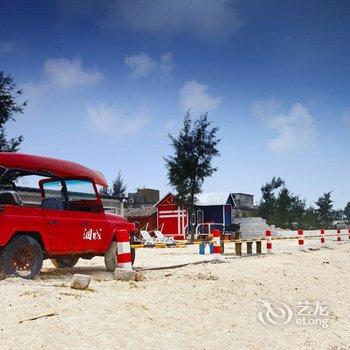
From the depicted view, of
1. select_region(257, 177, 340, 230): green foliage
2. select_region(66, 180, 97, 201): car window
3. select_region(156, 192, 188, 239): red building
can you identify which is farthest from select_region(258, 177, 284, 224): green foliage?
select_region(66, 180, 97, 201): car window

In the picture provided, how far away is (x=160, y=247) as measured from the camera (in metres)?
27.8

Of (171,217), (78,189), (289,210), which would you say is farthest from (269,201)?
(78,189)

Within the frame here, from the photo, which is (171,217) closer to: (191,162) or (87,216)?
(191,162)

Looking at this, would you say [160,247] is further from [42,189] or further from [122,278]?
[122,278]

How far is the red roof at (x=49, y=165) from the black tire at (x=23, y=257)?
1504mm

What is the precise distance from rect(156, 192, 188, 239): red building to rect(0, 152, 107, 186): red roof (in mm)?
29750

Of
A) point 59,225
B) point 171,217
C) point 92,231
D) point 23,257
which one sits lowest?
point 23,257

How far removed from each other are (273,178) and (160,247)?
35305mm

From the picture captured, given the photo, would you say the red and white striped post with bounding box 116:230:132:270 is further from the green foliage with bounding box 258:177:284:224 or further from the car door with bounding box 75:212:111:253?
the green foliage with bounding box 258:177:284:224

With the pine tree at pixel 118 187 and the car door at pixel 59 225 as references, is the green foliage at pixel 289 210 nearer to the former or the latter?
the pine tree at pixel 118 187

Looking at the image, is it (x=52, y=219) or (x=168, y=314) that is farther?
(x=52, y=219)

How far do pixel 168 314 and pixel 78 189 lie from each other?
17.3 feet

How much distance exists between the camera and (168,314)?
634cm

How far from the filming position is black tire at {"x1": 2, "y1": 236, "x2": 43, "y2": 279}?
317 inches
